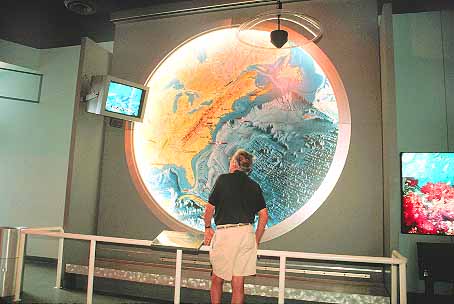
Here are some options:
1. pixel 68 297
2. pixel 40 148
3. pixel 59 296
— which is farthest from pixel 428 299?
pixel 40 148

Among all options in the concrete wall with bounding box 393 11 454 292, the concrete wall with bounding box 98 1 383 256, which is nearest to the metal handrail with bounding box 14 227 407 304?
the concrete wall with bounding box 98 1 383 256

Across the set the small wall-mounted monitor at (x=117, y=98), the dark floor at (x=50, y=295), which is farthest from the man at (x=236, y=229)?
the small wall-mounted monitor at (x=117, y=98)

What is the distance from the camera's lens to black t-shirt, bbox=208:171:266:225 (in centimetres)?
260

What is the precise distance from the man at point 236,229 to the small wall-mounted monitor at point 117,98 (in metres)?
1.81

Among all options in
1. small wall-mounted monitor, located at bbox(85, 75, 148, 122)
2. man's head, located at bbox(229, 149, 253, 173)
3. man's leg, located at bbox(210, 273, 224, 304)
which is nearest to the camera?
man's leg, located at bbox(210, 273, 224, 304)

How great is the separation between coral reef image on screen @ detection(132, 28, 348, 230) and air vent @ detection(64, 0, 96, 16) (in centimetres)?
104

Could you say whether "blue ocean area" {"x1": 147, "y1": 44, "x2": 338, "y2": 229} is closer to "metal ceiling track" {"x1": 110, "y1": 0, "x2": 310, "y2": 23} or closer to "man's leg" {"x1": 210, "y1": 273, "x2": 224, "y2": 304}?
"metal ceiling track" {"x1": 110, "y1": 0, "x2": 310, "y2": 23}

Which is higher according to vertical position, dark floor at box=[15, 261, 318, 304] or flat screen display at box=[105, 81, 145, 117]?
flat screen display at box=[105, 81, 145, 117]

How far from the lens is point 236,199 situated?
8.68 feet

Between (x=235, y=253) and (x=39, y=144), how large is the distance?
4.27 m

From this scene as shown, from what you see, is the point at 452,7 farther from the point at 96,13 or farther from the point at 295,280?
the point at 96,13

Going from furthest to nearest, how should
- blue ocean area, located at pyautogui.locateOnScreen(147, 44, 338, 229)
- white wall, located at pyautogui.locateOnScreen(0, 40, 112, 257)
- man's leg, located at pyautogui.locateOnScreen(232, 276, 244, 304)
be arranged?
white wall, located at pyautogui.locateOnScreen(0, 40, 112, 257)
blue ocean area, located at pyautogui.locateOnScreen(147, 44, 338, 229)
man's leg, located at pyautogui.locateOnScreen(232, 276, 244, 304)

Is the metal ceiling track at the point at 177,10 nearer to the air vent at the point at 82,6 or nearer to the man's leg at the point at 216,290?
the air vent at the point at 82,6

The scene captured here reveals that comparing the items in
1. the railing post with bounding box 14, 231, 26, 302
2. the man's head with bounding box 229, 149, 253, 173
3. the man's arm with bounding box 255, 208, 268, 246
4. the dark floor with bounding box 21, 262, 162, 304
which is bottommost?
the dark floor with bounding box 21, 262, 162, 304
